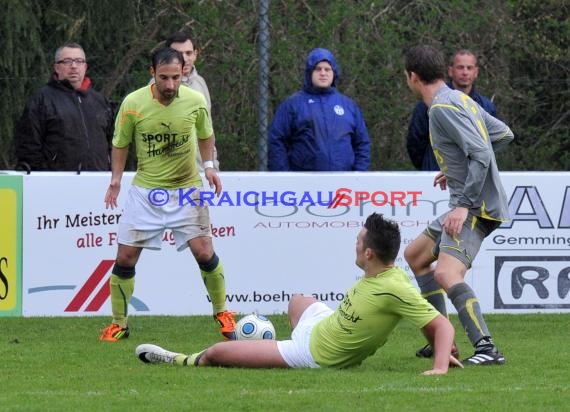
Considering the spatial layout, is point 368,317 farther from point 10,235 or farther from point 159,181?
point 10,235

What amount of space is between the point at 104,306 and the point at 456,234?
406 centimetres

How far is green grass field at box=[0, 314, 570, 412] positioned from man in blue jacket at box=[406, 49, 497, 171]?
2.38m

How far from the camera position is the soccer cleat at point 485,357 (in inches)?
327

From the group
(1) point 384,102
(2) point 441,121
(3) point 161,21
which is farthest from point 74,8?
(2) point 441,121

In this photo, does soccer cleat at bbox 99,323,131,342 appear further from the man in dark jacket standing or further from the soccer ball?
the man in dark jacket standing

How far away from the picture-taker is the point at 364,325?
7.81 m

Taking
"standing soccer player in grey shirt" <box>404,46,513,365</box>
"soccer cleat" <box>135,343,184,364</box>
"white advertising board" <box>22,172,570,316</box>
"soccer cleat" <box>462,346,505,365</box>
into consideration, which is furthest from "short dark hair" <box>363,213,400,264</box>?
"white advertising board" <box>22,172,570,316</box>

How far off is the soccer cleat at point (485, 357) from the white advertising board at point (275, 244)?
314 centimetres

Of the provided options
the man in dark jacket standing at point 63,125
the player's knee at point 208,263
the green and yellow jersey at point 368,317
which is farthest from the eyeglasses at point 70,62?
the green and yellow jersey at point 368,317

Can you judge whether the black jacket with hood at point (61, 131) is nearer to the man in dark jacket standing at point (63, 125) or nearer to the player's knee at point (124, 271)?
the man in dark jacket standing at point (63, 125)

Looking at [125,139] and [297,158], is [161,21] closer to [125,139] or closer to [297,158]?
[297,158]

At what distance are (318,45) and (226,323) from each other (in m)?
3.80

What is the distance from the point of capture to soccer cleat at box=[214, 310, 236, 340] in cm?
1011

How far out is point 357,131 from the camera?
11.9 metres
